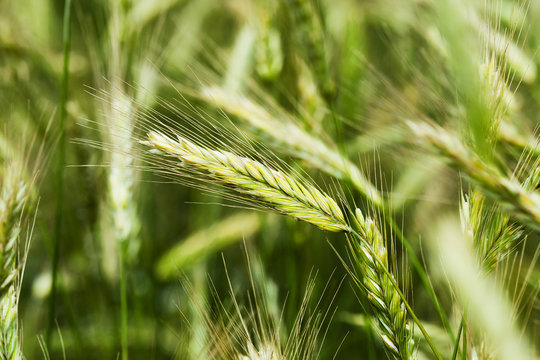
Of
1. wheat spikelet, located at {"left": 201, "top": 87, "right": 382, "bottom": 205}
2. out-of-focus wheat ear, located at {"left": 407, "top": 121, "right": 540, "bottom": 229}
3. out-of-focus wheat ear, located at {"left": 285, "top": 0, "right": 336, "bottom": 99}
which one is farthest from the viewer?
out-of-focus wheat ear, located at {"left": 285, "top": 0, "right": 336, "bottom": 99}

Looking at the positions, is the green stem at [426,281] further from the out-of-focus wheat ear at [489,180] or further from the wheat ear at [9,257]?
the wheat ear at [9,257]

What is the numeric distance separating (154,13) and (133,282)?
21.9 inches

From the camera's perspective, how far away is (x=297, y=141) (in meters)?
0.60

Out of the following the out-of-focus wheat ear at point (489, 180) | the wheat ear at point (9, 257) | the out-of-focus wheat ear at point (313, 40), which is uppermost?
the out-of-focus wheat ear at point (313, 40)

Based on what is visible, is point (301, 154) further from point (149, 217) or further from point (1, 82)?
Result: point (1, 82)

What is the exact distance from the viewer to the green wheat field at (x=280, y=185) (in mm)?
438

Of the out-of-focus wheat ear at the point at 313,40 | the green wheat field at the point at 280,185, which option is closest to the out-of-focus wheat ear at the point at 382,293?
the green wheat field at the point at 280,185

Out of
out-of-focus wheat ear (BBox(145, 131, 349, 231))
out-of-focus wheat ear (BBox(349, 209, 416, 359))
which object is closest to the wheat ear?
out-of-focus wheat ear (BBox(145, 131, 349, 231))

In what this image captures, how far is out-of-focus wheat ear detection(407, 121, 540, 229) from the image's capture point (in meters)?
0.37

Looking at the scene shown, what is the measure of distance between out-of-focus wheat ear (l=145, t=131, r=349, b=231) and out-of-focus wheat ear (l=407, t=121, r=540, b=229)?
109 millimetres

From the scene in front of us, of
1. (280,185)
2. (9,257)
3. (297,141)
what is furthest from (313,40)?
(9,257)

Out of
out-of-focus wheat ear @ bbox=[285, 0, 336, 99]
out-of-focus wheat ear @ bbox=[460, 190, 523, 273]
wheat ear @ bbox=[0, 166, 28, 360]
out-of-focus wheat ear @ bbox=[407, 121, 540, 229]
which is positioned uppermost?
out-of-focus wheat ear @ bbox=[285, 0, 336, 99]

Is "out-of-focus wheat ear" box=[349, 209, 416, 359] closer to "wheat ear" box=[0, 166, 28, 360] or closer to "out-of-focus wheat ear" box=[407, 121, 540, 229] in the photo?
"out-of-focus wheat ear" box=[407, 121, 540, 229]

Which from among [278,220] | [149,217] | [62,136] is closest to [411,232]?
[278,220]
